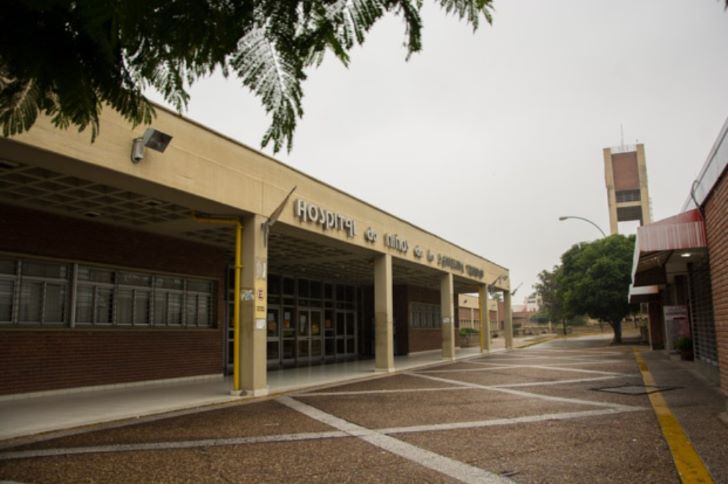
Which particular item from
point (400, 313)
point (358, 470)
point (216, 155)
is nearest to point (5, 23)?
point (358, 470)

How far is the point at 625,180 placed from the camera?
56.6 meters

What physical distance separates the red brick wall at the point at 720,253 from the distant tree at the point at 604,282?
25408mm

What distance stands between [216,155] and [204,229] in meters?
3.35

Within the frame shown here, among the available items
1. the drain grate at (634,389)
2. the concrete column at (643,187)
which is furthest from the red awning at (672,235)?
the concrete column at (643,187)

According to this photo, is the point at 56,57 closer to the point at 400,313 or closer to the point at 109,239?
the point at 109,239

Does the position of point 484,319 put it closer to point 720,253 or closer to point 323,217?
point 323,217

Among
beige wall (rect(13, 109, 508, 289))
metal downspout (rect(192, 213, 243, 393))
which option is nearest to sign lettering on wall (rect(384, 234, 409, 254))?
beige wall (rect(13, 109, 508, 289))

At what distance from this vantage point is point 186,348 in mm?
14461

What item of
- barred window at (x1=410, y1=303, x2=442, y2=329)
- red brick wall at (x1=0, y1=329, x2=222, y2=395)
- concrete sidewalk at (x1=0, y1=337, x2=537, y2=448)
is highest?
barred window at (x1=410, y1=303, x2=442, y2=329)

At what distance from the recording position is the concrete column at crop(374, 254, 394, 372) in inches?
672

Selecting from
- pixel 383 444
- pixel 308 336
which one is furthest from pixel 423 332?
pixel 383 444

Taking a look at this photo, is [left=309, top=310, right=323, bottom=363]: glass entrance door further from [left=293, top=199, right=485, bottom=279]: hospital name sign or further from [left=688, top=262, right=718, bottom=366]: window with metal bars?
Result: [left=688, top=262, right=718, bottom=366]: window with metal bars

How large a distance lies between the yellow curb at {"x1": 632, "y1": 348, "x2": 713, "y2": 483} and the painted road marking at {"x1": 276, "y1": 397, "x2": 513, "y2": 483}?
1.57 m

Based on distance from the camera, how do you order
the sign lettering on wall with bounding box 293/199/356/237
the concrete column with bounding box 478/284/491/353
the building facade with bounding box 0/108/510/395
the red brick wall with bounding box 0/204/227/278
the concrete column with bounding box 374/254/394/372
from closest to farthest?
the building facade with bounding box 0/108/510/395 < the red brick wall with bounding box 0/204/227/278 < the sign lettering on wall with bounding box 293/199/356/237 < the concrete column with bounding box 374/254/394/372 < the concrete column with bounding box 478/284/491/353
